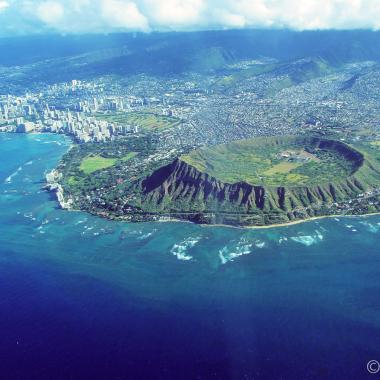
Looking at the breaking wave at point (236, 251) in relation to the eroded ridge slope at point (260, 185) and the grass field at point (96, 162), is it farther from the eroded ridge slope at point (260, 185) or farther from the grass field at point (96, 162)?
the grass field at point (96, 162)

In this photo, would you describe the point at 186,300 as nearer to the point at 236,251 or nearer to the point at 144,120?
the point at 236,251

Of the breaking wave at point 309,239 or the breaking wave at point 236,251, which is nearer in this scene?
the breaking wave at point 236,251

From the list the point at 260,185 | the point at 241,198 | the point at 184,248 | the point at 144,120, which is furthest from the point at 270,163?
the point at 144,120

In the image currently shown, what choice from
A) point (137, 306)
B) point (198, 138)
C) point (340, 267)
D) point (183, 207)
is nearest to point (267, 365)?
point (137, 306)

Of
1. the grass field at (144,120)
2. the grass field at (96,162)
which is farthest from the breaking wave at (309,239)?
the grass field at (144,120)

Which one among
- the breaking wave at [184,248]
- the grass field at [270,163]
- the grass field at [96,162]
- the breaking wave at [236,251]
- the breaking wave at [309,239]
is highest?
the grass field at [270,163]

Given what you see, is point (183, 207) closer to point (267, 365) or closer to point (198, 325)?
point (198, 325)

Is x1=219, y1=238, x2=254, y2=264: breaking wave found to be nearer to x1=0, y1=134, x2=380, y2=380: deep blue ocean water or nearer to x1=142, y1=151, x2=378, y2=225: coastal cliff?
x1=0, y1=134, x2=380, y2=380: deep blue ocean water

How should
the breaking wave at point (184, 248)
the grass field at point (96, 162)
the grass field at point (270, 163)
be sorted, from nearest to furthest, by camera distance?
the breaking wave at point (184, 248), the grass field at point (270, 163), the grass field at point (96, 162)
